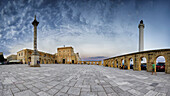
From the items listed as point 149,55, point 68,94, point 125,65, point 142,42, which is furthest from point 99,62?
point 68,94

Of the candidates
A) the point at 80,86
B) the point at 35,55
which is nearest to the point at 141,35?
the point at 80,86

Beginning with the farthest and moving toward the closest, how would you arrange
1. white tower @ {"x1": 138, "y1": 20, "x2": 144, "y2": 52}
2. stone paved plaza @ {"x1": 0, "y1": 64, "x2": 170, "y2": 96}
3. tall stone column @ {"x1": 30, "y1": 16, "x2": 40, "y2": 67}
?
white tower @ {"x1": 138, "y1": 20, "x2": 144, "y2": 52}, tall stone column @ {"x1": 30, "y1": 16, "x2": 40, "y2": 67}, stone paved plaza @ {"x1": 0, "y1": 64, "x2": 170, "y2": 96}

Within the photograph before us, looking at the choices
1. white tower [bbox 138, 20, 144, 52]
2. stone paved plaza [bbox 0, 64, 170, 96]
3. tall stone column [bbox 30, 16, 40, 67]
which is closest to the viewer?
stone paved plaza [bbox 0, 64, 170, 96]

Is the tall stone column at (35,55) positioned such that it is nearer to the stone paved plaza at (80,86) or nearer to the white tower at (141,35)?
the stone paved plaza at (80,86)

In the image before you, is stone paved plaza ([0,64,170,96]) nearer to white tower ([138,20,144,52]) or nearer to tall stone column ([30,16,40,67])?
tall stone column ([30,16,40,67])

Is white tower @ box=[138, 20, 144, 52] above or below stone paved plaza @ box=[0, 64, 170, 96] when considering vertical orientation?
above

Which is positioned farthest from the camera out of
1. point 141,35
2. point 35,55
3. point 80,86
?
point 141,35

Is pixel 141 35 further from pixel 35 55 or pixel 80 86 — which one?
pixel 35 55

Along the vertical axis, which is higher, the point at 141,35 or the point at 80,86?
the point at 141,35

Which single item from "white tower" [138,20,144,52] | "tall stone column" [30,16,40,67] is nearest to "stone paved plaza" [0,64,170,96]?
"tall stone column" [30,16,40,67]

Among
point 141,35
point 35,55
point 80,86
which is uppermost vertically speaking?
point 141,35

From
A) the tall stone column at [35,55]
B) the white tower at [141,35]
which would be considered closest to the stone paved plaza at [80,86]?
the tall stone column at [35,55]

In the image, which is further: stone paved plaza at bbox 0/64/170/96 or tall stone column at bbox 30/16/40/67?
tall stone column at bbox 30/16/40/67

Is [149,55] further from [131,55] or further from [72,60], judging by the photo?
[72,60]
